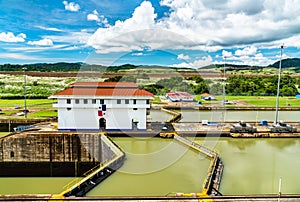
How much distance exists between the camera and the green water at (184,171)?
10.2m

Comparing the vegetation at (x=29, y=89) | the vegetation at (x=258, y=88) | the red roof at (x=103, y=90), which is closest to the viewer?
the red roof at (x=103, y=90)

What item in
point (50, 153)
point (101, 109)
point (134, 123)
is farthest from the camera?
point (134, 123)

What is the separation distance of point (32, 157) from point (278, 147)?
16254 mm

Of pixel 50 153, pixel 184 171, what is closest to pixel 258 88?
Result: pixel 184 171

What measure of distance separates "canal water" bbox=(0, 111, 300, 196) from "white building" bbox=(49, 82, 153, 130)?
1.41 metres

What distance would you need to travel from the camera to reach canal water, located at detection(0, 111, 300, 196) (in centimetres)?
1017

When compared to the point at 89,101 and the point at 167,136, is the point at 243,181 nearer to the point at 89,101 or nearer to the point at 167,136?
the point at 167,136

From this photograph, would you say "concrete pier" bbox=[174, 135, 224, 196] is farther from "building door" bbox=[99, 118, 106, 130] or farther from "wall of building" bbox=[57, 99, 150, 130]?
"building door" bbox=[99, 118, 106, 130]

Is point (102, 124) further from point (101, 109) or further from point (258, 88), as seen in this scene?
point (258, 88)

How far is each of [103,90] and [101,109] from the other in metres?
1.61

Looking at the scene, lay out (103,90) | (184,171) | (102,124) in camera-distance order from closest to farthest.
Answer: (184,171)
(102,124)
(103,90)

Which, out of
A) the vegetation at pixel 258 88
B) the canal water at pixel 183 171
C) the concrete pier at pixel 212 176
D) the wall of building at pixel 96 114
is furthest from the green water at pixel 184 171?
the vegetation at pixel 258 88

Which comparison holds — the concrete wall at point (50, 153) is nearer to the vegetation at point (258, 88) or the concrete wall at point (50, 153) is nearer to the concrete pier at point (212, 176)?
the concrete pier at point (212, 176)

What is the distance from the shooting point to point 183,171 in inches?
465
